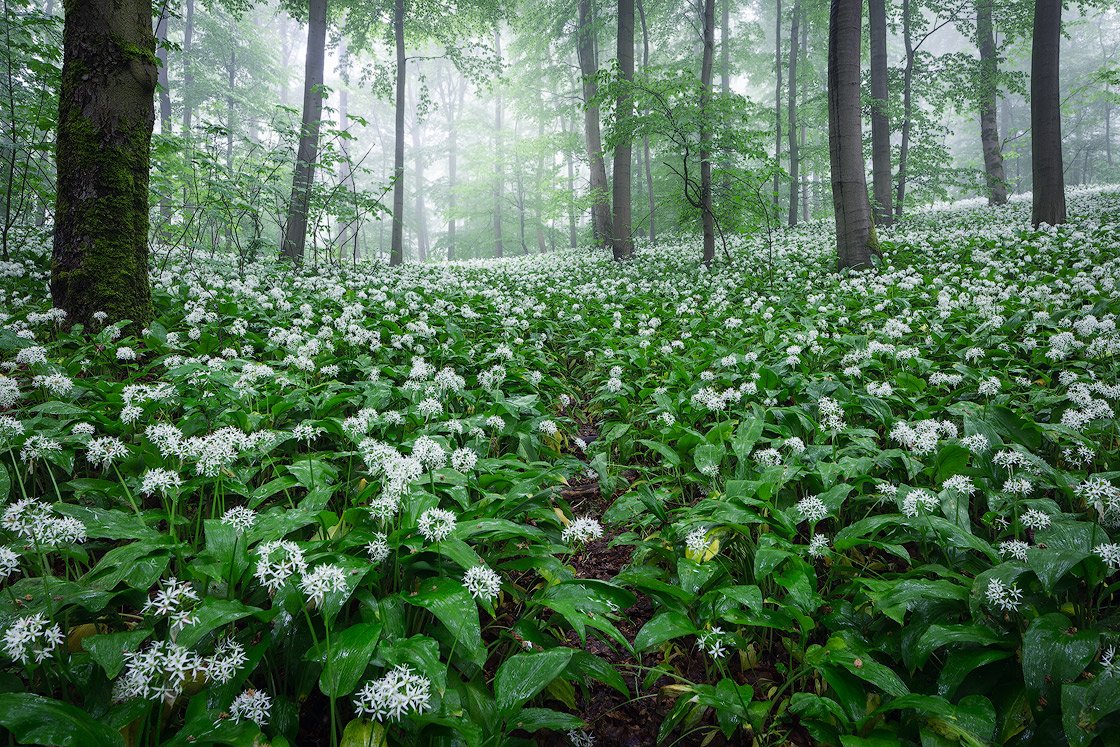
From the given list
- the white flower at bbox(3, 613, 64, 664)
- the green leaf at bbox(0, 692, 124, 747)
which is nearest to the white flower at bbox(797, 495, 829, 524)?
the green leaf at bbox(0, 692, 124, 747)

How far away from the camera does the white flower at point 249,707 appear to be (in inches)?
52.9

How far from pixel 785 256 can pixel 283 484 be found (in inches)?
434

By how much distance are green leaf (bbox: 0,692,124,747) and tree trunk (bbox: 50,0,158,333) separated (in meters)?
4.37

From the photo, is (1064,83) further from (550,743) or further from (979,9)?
(550,743)

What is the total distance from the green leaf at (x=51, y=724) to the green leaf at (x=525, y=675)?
0.97 meters

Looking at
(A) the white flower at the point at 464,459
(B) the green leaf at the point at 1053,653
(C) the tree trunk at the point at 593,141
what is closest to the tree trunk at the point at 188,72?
(C) the tree trunk at the point at 593,141

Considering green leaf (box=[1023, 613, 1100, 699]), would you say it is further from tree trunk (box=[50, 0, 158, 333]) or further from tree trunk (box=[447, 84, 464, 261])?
tree trunk (box=[447, 84, 464, 261])

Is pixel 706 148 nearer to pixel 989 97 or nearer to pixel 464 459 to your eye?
pixel 464 459

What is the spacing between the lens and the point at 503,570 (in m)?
2.23

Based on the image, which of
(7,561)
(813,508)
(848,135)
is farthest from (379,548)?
(848,135)

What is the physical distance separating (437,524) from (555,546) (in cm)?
64

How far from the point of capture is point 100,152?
14.0 feet

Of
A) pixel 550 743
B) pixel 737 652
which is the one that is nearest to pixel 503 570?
pixel 550 743

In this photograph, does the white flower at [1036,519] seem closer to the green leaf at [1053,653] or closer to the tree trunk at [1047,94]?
the green leaf at [1053,653]
